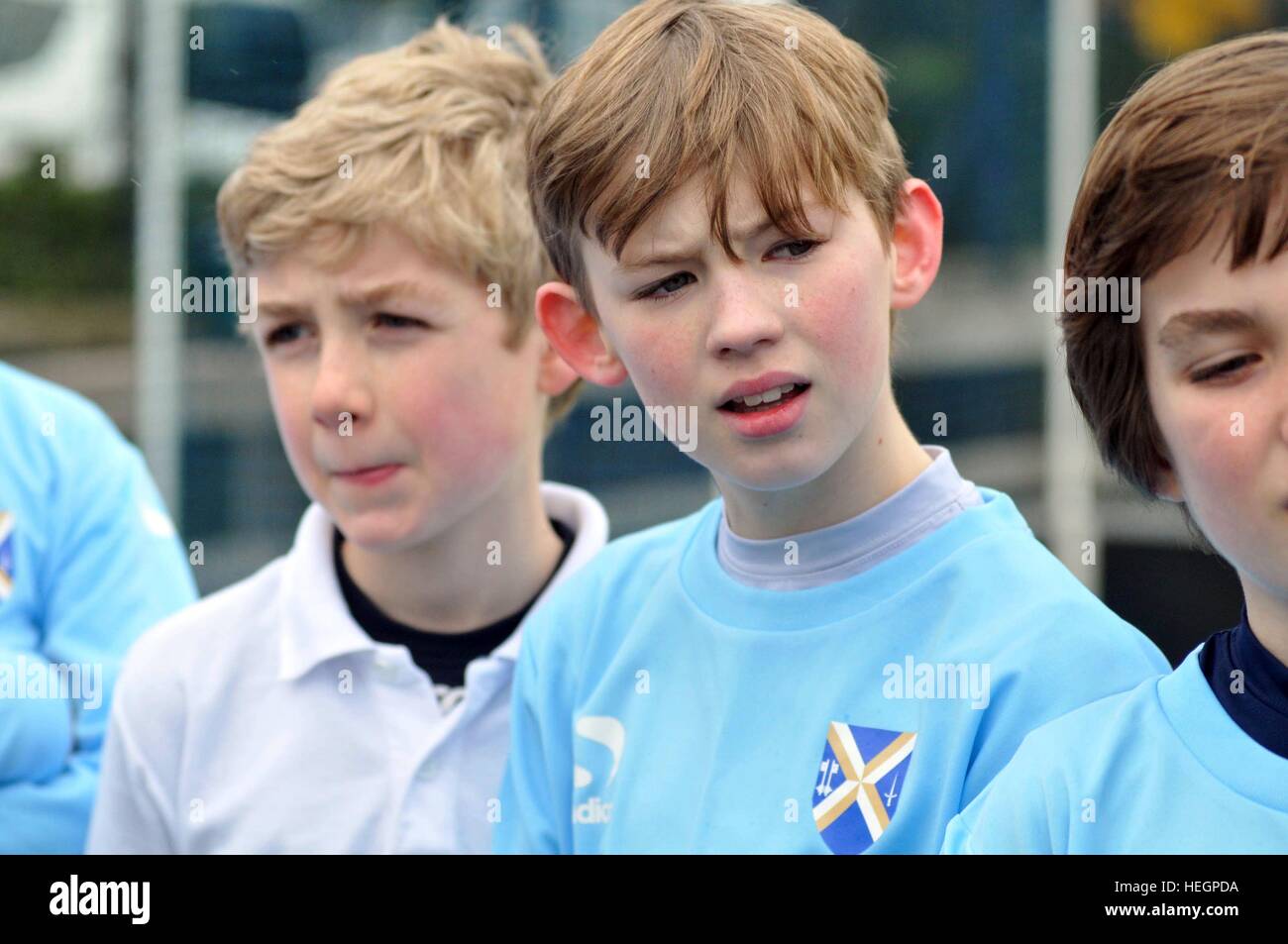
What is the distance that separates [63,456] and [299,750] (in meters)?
0.61

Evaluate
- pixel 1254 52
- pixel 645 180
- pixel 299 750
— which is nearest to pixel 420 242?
pixel 645 180

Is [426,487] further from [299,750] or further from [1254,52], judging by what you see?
[1254,52]

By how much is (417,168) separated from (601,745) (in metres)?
0.74

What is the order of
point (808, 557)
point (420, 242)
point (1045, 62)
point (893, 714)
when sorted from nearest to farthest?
1. point (893, 714)
2. point (808, 557)
3. point (420, 242)
4. point (1045, 62)

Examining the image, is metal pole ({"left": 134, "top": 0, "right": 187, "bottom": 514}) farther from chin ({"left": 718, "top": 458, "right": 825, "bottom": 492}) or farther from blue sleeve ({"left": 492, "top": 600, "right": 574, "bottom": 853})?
chin ({"left": 718, "top": 458, "right": 825, "bottom": 492})

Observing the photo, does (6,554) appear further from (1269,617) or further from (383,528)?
(1269,617)

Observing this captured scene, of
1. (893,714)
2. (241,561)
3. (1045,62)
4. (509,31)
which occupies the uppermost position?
(1045,62)

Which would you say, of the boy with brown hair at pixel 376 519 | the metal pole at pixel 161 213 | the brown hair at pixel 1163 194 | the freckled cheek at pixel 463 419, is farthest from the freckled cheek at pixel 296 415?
the metal pole at pixel 161 213

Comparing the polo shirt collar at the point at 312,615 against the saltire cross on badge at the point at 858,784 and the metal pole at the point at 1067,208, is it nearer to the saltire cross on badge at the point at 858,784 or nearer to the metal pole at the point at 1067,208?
the saltire cross on badge at the point at 858,784

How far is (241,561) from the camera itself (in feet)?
16.1

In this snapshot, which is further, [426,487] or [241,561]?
[241,561]

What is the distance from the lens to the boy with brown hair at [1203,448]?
1.03 metres

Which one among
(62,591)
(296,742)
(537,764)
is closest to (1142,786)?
(537,764)

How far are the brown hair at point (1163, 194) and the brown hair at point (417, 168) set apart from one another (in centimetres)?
71
